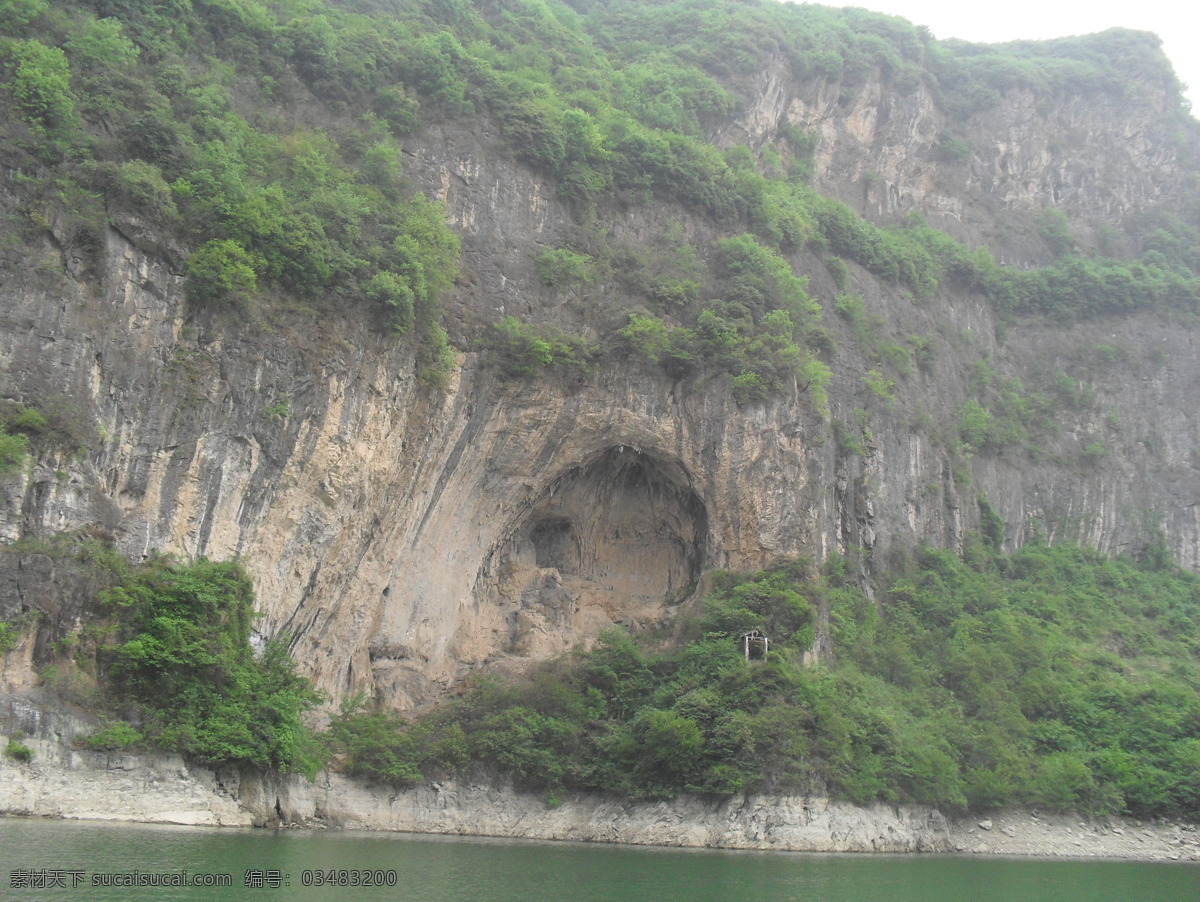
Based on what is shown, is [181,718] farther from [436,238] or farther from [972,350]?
[972,350]

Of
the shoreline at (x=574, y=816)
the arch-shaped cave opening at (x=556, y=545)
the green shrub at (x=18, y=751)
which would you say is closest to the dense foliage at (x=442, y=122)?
the arch-shaped cave opening at (x=556, y=545)

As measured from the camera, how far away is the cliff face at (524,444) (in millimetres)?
23719

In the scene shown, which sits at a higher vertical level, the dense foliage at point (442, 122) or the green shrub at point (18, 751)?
the dense foliage at point (442, 122)

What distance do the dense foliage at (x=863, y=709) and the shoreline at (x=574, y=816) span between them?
1.65 feet

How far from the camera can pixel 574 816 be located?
88.4ft

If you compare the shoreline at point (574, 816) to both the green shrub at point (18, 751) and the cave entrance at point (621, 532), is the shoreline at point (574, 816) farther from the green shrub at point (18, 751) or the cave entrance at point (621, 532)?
the cave entrance at point (621, 532)

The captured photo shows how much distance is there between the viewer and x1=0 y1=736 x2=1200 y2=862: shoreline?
19.5 metres

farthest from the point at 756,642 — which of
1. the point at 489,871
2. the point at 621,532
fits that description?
the point at 489,871

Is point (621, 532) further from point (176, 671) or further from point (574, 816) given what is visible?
point (176, 671)

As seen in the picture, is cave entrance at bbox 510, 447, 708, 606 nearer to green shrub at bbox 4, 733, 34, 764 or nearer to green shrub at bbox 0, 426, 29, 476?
green shrub at bbox 0, 426, 29, 476

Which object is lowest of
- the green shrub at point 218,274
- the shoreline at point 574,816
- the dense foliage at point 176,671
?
the shoreline at point 574,816

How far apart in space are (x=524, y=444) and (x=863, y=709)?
1258 cm

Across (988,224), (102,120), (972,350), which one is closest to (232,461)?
(102,120)

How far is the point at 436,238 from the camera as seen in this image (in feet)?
100
